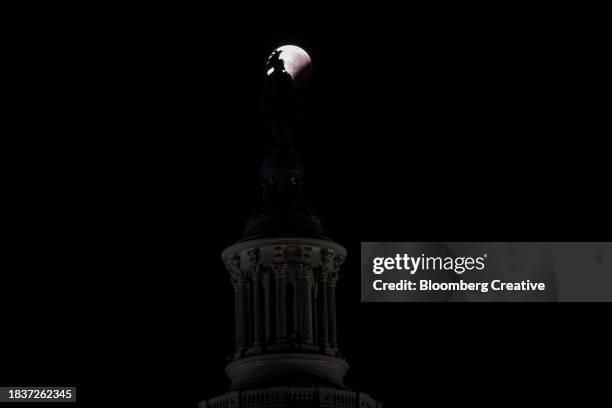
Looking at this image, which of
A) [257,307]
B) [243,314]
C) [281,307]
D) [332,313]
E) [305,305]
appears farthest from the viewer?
[332,313]

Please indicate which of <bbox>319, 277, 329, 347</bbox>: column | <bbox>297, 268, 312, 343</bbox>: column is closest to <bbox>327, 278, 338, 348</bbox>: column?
<bbox>319, 277, 329, 347</bbox>: column

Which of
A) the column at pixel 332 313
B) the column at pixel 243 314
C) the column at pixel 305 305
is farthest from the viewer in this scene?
the column at pixel 332 313

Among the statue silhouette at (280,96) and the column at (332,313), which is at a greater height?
the statue silhouette at (280,96)

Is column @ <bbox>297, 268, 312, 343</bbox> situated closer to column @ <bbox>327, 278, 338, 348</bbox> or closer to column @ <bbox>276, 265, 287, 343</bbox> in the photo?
column @ <bbox>276, 265, 287, 343</bbox>

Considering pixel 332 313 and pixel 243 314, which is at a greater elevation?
pixel 332 313

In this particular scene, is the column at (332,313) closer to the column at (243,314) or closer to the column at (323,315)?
the column at (323,315)

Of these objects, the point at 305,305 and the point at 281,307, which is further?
the point at 305,305

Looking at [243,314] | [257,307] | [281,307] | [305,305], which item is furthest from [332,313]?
[243,314]

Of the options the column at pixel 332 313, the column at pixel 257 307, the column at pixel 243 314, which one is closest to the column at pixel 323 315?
the column at pixel 332 313

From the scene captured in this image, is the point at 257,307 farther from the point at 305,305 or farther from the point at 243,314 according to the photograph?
the point at 305,305

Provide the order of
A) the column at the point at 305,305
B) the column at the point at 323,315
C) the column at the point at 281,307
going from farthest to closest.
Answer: the column at the point at 323,315 → the column at the point at 305,305 → the column at the point at 281,307

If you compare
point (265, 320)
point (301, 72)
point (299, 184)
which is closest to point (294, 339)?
point (265, 320)

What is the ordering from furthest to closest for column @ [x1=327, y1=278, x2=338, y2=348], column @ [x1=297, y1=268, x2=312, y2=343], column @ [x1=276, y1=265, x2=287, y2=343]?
column @ [x1=327, y1=278, x2=338, y2=348] → column @ [x1=297, y1=268, x2=312, y2=343] → column @ [x1=276, y1=265, x2=287, y2=343]

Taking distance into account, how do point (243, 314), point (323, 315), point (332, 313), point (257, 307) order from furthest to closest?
point (332, 313) → point (323, 315) → point (243, 314) → point (257, 307)
